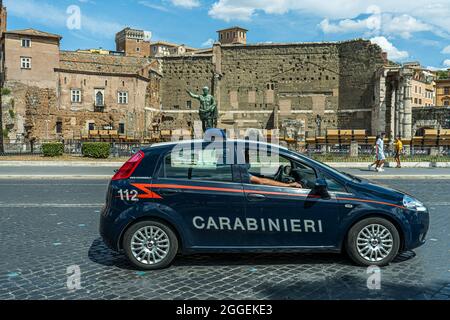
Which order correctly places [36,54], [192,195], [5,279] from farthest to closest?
1. [36,54]
2. [192,195]
3. [5,279]

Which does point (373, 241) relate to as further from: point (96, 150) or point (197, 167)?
point (96, 150)

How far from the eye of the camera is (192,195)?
5586 mm

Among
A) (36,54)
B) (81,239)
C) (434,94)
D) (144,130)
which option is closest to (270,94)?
(144,130)

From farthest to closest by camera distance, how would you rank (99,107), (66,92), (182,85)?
(182,85), (99,107), (66,92)

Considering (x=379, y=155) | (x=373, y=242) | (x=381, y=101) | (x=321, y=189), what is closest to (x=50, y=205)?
(x=321, y=189)

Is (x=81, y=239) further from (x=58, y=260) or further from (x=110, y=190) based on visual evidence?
(x=110, y=190)

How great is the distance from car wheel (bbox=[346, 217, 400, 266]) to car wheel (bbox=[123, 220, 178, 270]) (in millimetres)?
2304

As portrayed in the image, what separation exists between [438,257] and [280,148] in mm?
2697

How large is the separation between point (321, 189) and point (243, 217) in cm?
107

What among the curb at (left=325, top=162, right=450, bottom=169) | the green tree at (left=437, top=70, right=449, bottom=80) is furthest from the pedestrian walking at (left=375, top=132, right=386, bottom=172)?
the green tree at (left=437, top=70, right=449, bottom=80)

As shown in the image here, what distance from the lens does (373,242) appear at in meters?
5.66

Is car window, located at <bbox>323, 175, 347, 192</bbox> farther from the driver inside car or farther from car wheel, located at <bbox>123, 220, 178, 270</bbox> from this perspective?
car wheel, located at <bbox>123, 220, 178, 270</bbox>

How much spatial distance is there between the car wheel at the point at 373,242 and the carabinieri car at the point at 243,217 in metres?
0.01

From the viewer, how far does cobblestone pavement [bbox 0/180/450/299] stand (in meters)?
4.73
